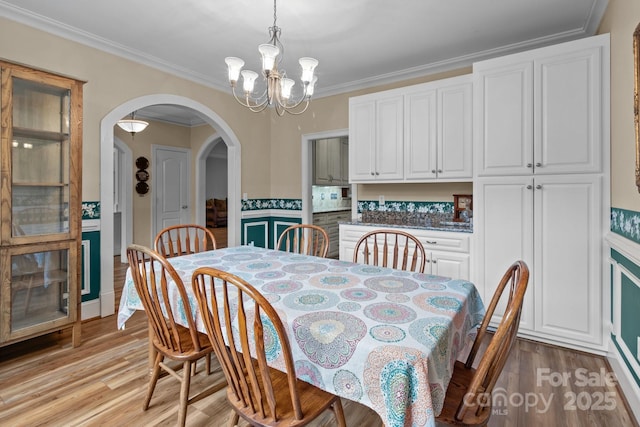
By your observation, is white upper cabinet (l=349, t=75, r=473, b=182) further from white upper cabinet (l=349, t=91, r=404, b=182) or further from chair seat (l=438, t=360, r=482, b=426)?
chair seat (l=438, t=360, r=482, b=426)

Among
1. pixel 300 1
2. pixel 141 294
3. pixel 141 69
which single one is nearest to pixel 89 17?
pixel 141 69

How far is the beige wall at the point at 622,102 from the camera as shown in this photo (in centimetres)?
187

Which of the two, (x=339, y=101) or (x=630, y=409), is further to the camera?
(x=339, y=101)

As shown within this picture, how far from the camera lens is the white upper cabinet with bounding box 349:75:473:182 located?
121 inches

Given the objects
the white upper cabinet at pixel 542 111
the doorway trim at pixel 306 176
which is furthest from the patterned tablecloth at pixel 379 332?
the doorway trim at pixel 306 176

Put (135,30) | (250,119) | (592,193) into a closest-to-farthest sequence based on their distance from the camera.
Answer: (592,193)
(135,30)
(250,119)

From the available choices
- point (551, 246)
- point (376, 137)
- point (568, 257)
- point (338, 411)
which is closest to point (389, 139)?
point (376, 137)

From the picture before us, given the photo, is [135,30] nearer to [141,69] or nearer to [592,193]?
[141,69]

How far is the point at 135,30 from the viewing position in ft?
9.42

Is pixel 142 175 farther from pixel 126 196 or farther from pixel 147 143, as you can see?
pixel 147 143

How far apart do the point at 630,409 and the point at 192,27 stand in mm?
3975

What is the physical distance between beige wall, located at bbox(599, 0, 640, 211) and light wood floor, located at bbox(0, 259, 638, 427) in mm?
1129

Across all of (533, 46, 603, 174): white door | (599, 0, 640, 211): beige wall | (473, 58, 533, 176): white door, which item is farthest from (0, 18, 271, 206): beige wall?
(599, 0, 640, 211): beige wall

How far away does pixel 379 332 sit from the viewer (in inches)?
42.1
